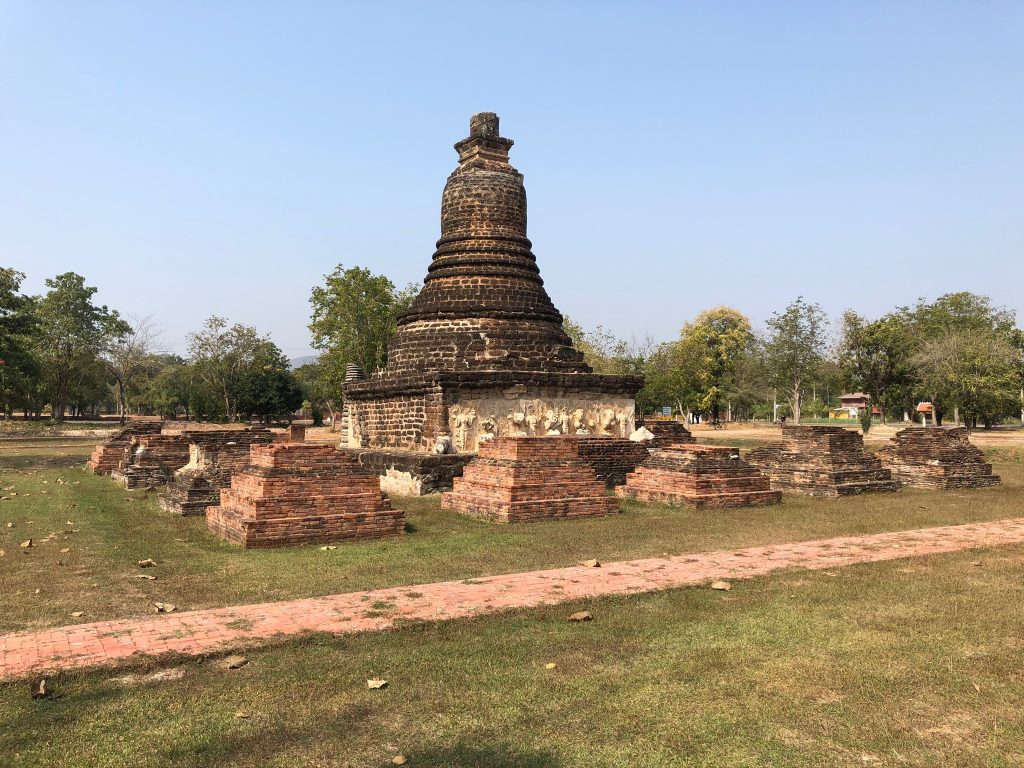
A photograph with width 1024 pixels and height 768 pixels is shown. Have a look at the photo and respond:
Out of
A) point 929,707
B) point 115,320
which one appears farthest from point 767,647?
point 115,320

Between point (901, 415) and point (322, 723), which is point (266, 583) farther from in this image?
point (901, 415)

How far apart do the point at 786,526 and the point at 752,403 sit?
177 ft

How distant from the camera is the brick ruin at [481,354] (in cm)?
1433

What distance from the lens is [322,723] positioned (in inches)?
142

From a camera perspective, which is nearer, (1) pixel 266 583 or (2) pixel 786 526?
(1) pixel 266 583

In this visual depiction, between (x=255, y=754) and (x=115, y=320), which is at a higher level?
(x=115, y=320)

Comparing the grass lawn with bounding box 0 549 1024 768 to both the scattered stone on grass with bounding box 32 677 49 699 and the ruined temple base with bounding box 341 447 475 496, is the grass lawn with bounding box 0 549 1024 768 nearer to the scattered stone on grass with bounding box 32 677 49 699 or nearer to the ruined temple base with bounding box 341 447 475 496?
the scattered stone on grass with bounding box 32 677 49 699

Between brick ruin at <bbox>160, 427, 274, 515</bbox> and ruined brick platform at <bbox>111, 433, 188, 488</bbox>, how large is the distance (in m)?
1.11

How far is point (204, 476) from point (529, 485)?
15.3 feet

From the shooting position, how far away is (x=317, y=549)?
7.93 m

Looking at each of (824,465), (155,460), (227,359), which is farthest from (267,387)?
(824,465)

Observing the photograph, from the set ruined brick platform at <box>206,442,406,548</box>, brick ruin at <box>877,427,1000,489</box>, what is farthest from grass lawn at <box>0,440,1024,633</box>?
brick ruin at <box>877,427,1000,489</box>

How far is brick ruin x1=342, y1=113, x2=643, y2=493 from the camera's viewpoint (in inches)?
564

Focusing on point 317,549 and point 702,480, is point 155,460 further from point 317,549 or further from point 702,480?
point 702,480
